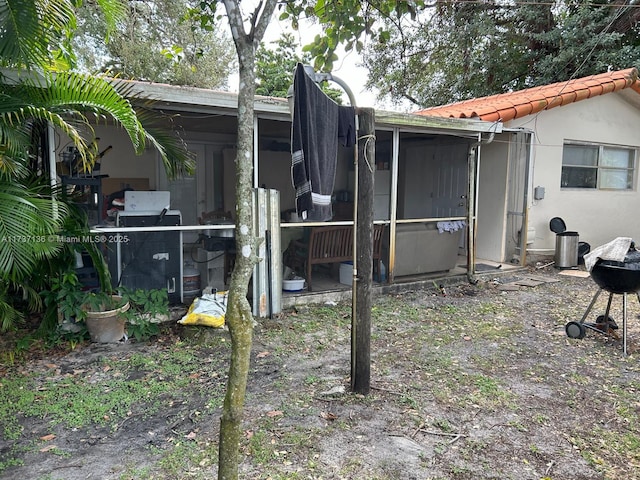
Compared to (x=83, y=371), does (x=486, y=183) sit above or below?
above

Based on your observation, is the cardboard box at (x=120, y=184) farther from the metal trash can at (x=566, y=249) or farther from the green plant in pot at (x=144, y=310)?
the metal trash can at (x=566, y=249)

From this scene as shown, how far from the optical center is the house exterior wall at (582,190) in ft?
27.3

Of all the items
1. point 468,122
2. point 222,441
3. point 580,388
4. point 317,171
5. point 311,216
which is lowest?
point 580,388

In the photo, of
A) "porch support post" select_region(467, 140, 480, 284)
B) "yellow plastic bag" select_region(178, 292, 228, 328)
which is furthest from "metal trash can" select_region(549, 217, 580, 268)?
"yellow plastic bag" select_region(178, 292, 228, 328)

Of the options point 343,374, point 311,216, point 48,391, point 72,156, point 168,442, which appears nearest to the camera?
point 168,442

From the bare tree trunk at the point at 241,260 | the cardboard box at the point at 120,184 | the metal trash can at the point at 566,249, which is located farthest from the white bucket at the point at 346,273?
the bare tree trunk at the point at 241,260

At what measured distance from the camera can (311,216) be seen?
3.01 meters

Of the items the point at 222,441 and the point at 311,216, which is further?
the point at 311,216

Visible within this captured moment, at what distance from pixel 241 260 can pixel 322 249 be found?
13.7ft

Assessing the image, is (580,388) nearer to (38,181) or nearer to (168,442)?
(168,442)

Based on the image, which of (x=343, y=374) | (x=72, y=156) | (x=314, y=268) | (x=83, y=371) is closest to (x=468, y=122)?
(x=314, y=268)

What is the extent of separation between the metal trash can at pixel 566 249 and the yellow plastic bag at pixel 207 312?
6.13 metres

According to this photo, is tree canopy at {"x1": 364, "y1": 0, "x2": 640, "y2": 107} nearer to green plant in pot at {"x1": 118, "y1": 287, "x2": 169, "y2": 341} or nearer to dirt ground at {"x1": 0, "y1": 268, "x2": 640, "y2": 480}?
dirt ground at {"x1": 0, "y1": 268, "x2": 640, "y2": 480}

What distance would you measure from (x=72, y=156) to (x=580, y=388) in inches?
199
